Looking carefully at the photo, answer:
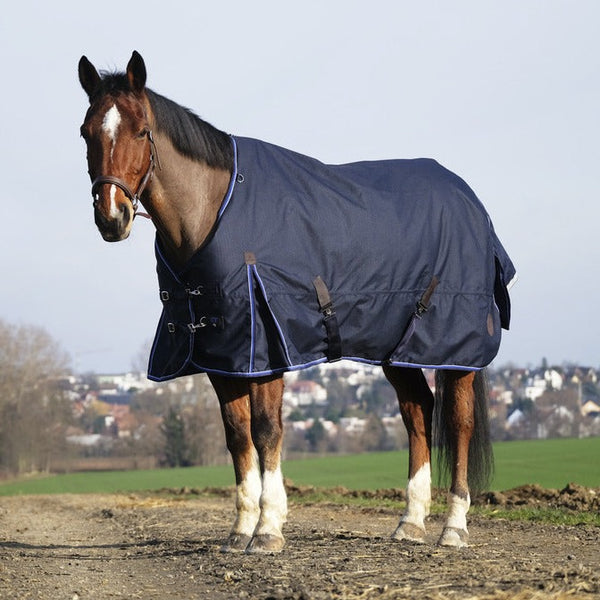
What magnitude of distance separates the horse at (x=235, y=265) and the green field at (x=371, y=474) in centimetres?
1427

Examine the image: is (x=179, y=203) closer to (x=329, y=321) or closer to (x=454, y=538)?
(x=329, y=321)

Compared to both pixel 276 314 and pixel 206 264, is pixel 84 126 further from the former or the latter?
pixel 276 314

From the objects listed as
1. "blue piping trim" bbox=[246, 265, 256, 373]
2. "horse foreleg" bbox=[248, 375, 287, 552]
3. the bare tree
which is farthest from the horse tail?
the bare tree

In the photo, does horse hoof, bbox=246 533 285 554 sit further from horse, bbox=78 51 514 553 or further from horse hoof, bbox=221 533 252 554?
horse hoof, bbox=221 533 252 554

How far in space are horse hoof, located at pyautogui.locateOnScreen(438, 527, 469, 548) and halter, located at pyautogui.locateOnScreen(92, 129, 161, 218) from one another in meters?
3.14

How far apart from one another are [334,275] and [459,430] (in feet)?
5.66

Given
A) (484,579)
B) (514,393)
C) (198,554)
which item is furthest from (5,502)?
(514,393)

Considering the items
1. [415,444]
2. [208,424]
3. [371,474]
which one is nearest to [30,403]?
[208,424]

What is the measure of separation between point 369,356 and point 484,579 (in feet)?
7.86

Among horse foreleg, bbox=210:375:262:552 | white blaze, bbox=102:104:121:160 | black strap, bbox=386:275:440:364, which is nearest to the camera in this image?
white blaze, bbox=102:104:121:160

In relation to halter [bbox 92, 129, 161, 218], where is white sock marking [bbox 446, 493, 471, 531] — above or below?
below

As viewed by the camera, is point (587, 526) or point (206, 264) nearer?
point (206, 264)

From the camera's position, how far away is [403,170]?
835 centimetres

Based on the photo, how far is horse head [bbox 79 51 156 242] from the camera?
6500 millimetres
